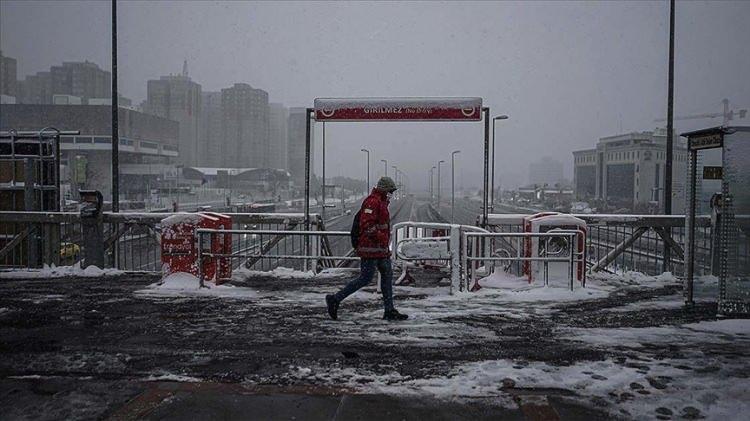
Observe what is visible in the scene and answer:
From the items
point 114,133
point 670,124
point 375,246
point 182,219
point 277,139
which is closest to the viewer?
point 375,246

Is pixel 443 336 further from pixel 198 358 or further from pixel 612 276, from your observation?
pixel 612 276

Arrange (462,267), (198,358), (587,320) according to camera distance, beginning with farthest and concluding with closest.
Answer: (462,267), (587,320), (198,358)

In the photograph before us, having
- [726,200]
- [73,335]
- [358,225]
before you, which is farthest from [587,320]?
[73,335]

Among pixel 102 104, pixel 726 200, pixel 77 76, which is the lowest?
pixel 726 200

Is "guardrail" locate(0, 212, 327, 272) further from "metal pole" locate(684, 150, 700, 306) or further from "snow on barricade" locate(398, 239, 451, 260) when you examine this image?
"metal pole" locate(684, 150, 700, 306)

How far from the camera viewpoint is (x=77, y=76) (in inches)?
5758

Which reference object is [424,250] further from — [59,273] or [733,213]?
[59,273]

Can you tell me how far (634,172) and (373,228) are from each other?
33964 millimetres

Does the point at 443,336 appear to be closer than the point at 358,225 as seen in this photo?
Yes

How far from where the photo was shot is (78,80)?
146625 millimetres

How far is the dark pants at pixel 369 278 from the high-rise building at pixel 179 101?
151 m

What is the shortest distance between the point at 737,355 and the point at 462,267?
4625 millimetres

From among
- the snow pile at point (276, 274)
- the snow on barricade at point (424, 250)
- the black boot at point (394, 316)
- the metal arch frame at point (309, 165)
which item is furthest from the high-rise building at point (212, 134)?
the black boot at point (394, 316)

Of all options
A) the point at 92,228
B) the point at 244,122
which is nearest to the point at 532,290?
the point at 92,228
